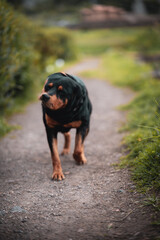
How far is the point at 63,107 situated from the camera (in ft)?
11.4

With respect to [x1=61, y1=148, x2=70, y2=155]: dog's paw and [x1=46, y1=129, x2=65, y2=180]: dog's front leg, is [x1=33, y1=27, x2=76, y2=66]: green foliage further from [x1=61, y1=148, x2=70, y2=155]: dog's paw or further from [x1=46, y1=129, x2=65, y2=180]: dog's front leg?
[x1=46, y1=129, x2=65, y2=180]: dog's front leg

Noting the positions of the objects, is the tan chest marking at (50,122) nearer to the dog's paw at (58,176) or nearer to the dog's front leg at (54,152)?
the dog's front leg at (54,152)

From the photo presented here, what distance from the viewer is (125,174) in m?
3.71

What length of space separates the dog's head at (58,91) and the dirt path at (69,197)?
1.20m

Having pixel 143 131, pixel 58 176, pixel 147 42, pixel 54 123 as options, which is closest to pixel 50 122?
pixel 54 123

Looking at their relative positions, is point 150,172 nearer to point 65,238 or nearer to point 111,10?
point 65,238

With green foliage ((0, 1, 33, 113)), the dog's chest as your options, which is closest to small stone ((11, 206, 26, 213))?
the dog's chest

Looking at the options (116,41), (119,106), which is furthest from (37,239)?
(116,41)

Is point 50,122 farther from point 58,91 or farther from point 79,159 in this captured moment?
point 79,159

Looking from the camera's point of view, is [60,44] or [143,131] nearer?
[143,131]

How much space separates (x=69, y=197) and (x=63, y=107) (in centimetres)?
122

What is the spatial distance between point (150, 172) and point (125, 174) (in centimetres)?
54

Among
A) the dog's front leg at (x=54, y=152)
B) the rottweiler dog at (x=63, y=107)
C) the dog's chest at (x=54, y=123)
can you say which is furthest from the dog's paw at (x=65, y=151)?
the dog's chest at (x=54, y=123)

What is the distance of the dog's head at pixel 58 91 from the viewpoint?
319 centimetres
